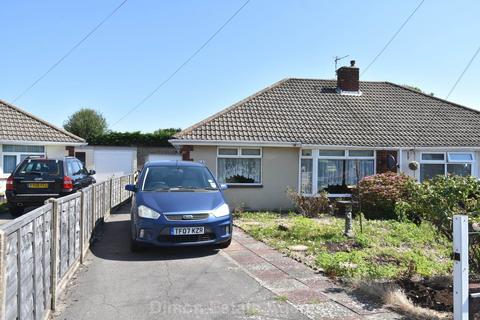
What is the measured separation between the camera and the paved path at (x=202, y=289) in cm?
490

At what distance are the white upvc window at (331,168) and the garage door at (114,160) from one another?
22073mm

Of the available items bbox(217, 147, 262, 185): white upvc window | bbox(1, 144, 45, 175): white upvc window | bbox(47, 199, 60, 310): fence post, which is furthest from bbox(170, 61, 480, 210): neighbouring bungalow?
bbox(47, 199, 60, 310): fence post

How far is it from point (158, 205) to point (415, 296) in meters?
4.34

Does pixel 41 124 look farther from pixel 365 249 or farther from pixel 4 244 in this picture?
pixel 4 244

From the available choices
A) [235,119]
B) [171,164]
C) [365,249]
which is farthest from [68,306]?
[235,119]

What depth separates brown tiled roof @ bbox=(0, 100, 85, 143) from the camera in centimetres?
1750

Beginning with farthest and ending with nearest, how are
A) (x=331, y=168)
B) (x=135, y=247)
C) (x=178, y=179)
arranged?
(x=331, y=168) → (x=178, y=179) → (x=135, y=247)

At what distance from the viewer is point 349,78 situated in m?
19.8

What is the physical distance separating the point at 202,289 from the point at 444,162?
45.5ft

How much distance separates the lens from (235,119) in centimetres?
1631

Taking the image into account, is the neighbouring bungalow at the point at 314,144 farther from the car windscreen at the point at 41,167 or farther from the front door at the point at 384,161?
the car windscreen at the point at 41,167

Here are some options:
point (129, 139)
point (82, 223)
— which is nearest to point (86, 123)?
point (129, 139)

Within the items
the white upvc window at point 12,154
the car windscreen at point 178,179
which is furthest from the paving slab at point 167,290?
the white upvc window at point 12,154

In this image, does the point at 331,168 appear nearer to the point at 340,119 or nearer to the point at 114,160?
the point at 340,119
